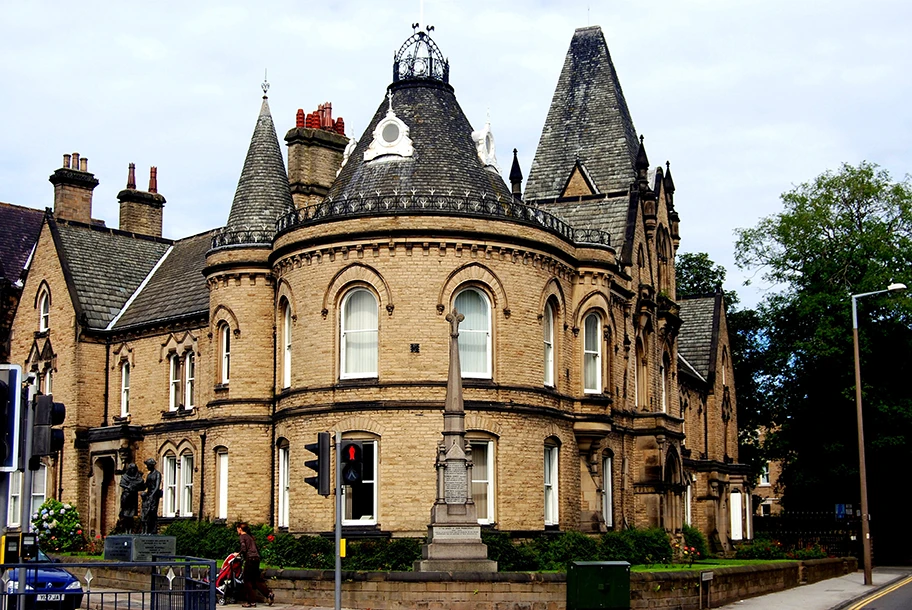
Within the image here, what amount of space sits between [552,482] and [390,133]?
33.0 feet

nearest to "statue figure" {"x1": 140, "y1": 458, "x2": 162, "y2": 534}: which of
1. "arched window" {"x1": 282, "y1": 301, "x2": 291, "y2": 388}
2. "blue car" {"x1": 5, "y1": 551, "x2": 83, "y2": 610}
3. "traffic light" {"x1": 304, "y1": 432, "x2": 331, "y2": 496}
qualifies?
"arched window" {"x1": 282, "y1": 301, "x2": 291, "y2": 388}

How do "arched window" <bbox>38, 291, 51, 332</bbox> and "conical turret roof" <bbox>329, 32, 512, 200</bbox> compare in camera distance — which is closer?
"conical turret roof" <bbox>329, 32, 512, 200</bbox>

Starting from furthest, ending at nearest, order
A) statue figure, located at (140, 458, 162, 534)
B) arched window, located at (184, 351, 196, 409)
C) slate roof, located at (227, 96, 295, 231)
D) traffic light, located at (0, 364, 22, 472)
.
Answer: arched window, located at (184, 351, 196, 409) < slate roof, located at (227, 96, 295, 231) < statue figure, located at (140, 458, 162, 534) < traffic light, located at (0, 364, 22, 472)

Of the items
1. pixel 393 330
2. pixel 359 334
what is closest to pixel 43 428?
pixel 393 330

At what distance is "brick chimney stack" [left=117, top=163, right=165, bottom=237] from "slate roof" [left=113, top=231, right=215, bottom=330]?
13.2 feet

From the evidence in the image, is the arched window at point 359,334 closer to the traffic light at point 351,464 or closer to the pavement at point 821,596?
the pavement at point 821,596

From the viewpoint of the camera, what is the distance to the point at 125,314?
4300 cm

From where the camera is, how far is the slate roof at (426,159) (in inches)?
1259

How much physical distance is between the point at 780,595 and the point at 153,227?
30373 mm

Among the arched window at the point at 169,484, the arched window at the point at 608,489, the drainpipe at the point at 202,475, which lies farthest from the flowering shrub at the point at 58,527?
the arched window at the point at 608,489

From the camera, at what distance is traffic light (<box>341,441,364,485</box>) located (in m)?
18.4

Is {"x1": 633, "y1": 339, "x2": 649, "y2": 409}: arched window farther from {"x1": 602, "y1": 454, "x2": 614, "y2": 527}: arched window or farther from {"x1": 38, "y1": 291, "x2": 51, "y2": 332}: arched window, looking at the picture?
{"x1": 38, "y1": 291, "x2": 51, "y2": 332}: arched window

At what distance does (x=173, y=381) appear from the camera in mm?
39312

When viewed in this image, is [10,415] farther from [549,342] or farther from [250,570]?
[549,342]
